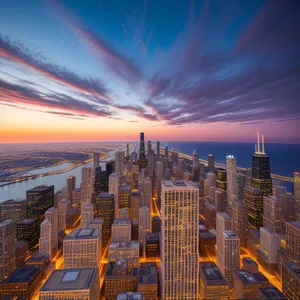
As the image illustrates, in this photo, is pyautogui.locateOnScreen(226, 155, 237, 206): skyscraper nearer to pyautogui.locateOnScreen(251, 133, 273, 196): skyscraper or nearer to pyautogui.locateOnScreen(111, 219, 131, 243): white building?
pyautogui.locateOnScreen(251, 133, 273, 196): skyscraper

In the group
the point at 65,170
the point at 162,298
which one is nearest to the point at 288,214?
the point at 162,298

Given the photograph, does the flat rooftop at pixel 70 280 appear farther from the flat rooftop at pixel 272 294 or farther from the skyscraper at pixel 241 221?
the skyscraper at pixel 241 221

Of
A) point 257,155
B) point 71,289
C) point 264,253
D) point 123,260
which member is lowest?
point 264,253

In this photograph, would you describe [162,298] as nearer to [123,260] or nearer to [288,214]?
[123,260]

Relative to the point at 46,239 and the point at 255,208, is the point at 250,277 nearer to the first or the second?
the point at 255,208

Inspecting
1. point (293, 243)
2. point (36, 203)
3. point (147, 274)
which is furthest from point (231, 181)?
point (36, 203)

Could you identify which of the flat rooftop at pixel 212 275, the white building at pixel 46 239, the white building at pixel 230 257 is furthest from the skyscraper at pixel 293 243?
the white building at pixel 46 239
